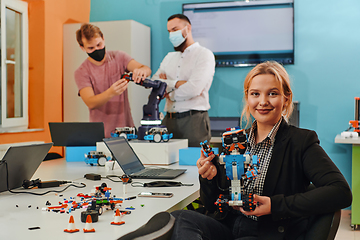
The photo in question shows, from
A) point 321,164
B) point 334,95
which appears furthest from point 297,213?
point 334,95

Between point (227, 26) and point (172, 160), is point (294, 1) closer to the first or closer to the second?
point (227, 26)

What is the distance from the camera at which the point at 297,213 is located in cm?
110

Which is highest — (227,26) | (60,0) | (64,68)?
(60,0)

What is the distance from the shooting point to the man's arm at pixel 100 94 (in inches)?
151

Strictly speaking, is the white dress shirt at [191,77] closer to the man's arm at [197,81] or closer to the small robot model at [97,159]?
the man's arm at [197,81]

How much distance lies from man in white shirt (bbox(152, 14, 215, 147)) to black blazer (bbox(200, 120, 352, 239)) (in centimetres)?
176

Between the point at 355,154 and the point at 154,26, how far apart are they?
8.22ft

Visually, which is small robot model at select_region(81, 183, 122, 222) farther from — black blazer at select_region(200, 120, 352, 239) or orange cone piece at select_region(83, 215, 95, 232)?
black blazer at select_region(200, 120, 352, 239)

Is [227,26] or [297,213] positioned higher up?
[227,26]

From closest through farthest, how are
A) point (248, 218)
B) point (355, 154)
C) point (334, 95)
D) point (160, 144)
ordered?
point (248, 218) < point (160, 144) < point (355, 154) < point (334, 95)

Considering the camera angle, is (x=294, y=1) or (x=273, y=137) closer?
(x=273, y=137)

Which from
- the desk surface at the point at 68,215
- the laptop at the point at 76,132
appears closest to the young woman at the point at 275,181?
the desk surface at the point at 68,215

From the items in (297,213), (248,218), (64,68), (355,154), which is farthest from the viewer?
(64,68)

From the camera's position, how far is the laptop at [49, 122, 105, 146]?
2.47m
